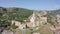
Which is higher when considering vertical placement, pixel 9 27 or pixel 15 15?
pixel 15 15

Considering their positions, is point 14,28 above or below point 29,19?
below

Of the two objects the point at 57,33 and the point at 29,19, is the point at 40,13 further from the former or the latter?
the point at 57,33

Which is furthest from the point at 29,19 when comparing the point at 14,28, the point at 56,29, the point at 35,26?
the point at 56,29

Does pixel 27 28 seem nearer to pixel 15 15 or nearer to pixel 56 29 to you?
pixel 15 15

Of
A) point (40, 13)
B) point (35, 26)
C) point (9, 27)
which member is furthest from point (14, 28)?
point (40, 13)

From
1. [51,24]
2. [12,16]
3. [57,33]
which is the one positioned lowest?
[57,33]

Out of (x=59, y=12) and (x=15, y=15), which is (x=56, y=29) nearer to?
(x=59, y=12)

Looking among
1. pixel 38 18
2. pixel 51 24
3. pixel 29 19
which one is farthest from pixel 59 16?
pixel 29 19
